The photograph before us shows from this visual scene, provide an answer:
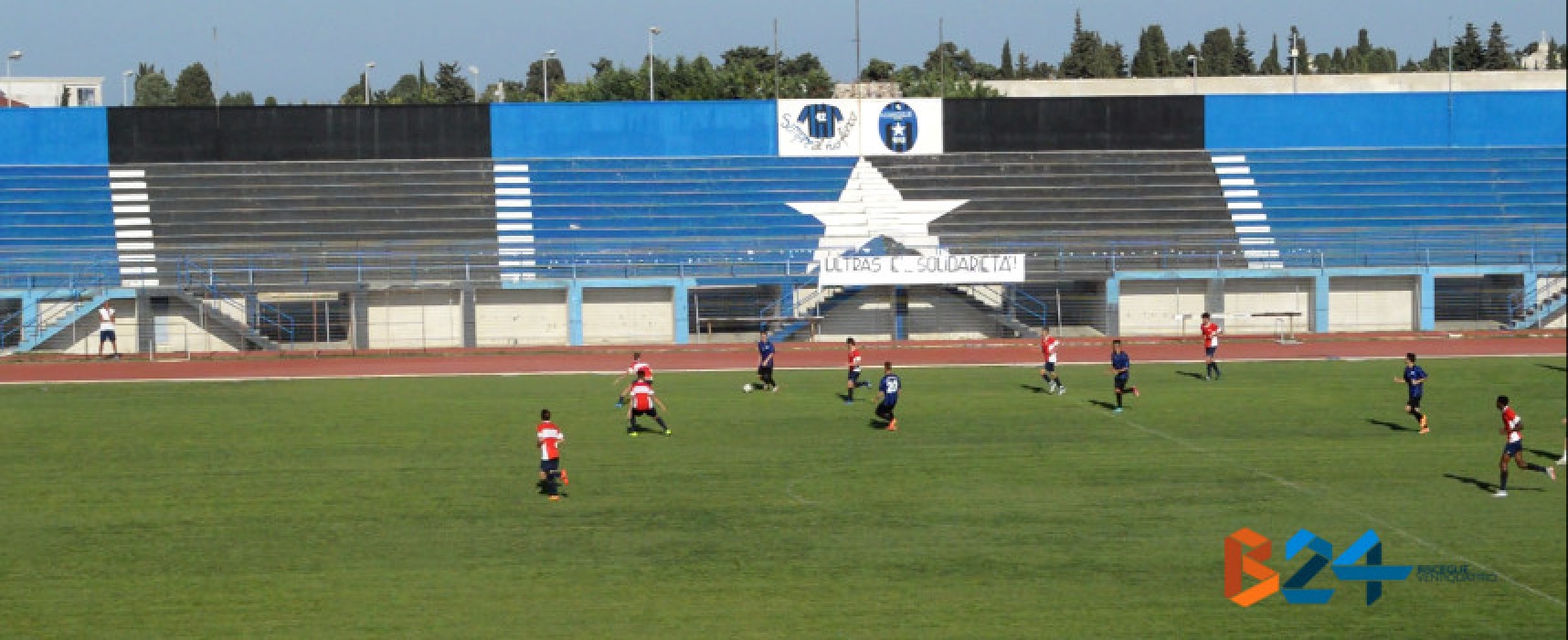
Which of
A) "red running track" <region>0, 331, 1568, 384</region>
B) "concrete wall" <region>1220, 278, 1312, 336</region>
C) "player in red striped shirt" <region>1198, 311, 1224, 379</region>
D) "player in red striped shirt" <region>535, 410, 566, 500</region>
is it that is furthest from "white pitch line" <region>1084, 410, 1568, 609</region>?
"concrete wall" <region>1220, 278, 1312, 336</region>

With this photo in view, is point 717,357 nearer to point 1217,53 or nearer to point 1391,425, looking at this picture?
point 1391,425

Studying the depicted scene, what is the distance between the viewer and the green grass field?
16422 millimetres

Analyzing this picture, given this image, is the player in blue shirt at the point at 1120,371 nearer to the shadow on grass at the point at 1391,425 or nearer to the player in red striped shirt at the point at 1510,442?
the shadow on grass at the point at 1391,425

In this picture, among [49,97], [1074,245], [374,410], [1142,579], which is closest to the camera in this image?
[1142,579]

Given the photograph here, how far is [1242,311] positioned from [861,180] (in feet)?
47.3

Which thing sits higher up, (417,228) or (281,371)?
(417,228)

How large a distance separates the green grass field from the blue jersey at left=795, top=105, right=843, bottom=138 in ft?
78.1

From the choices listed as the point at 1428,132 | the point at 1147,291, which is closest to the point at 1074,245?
the point at 1147,291

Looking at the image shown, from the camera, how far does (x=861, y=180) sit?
53.2 metres

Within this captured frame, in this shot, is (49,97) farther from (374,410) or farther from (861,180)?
(374,410)

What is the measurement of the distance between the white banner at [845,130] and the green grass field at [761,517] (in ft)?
77.0

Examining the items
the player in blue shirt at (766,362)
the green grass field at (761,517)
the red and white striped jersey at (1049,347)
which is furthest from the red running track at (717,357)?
the red and white striped jersey at (1049,347)

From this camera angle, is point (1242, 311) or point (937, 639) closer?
point (937, 639)

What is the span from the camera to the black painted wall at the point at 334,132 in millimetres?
53500
